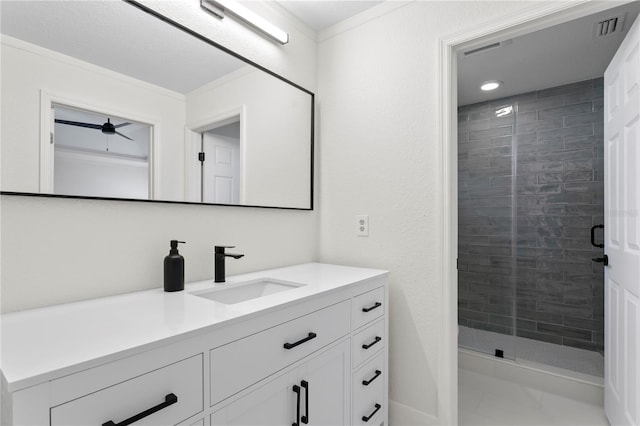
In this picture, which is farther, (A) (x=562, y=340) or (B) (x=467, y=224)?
(B) (x=467, y=224)

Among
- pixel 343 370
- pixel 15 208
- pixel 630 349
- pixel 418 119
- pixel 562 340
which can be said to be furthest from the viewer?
pixel 562 340

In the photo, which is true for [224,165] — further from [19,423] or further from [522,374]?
[522,374]

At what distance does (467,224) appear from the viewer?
3.25m

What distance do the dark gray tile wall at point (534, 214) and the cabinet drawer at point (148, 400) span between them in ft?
9.86

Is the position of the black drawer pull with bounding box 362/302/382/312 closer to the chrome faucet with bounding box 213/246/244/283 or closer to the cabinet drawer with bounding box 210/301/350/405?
the cabinet drawer with bounding box 210/301/350/405

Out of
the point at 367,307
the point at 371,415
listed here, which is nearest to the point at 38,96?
the point at 367,307

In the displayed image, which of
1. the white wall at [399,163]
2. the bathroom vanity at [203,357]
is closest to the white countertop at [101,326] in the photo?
the bathroom vanity at [203,357]

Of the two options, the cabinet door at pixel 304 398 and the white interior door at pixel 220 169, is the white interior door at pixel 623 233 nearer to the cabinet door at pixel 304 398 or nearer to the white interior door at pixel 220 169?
the cabinet door at pixel 304 398

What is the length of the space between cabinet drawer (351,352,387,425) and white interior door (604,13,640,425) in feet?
3.60

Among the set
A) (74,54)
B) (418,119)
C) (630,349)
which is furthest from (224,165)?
(630,349)

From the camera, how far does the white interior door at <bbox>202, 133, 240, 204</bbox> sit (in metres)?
1.50

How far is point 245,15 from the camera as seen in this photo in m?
1.62

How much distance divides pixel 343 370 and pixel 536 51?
2.43 meters

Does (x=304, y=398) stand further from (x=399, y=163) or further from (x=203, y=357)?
(x=399, y=163)
